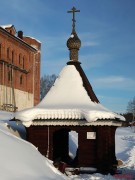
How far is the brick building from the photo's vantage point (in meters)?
33.8

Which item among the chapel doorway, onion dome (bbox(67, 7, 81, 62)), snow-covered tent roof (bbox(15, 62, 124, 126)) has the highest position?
onion dome (bbox(67, 7, 81, 62))

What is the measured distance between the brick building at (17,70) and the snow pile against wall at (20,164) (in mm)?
22600

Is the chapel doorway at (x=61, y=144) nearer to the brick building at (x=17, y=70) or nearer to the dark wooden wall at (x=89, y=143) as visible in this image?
the dark wooden wall at (x=89, y=143)

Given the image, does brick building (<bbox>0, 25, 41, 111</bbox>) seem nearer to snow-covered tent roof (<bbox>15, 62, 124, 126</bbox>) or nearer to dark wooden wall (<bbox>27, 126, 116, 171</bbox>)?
snow-covered tent roof (<bbox>15, 62, 124, 126</bbox>)

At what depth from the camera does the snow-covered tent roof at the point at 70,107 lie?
12.6 meters

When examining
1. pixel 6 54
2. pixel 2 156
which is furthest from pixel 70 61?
pixel 6 54

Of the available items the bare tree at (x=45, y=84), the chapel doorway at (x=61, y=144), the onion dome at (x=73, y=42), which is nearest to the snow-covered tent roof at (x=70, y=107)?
the onion dome at (x=73, y=42)

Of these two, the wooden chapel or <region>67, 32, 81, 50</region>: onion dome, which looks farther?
<region>67, 32, 81, 50</region>: onion dome

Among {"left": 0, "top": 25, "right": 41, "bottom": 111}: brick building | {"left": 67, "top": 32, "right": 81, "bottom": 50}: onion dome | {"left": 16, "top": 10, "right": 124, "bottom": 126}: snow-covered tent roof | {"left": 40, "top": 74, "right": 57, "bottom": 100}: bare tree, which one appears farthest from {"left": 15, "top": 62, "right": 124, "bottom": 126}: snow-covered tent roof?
{"left": 40, "top": 74, "right": 57, "bottom": 100}: bare tree

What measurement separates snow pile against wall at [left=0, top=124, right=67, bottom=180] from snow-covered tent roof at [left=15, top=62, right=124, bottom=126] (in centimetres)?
252

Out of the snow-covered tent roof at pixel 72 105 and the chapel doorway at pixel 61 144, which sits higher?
the snow-covered tent roof at pixel 72 105

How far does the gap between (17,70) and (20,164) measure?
96.1ft

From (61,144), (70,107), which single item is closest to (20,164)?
(70,107)

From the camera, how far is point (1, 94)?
3247 cm
